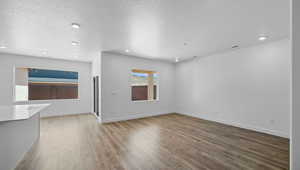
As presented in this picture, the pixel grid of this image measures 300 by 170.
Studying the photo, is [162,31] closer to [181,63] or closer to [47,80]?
[181,63]

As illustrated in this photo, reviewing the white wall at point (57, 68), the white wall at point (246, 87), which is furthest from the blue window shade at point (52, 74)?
the white wall at point (246, 87)

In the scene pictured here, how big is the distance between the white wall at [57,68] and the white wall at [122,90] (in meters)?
2.32

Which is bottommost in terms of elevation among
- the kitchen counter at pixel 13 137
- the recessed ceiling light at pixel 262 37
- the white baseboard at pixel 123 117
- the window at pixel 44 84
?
the white baseboard at pixel 123 117

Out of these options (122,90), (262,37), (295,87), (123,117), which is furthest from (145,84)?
(295,87)

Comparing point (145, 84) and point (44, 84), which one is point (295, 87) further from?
point (44, 84)

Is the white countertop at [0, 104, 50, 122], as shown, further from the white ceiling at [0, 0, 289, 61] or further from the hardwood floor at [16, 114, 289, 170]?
the white ceiling at [0, 0, 289, 61]

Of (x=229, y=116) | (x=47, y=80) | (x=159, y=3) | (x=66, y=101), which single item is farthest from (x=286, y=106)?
(x=47, y=80)

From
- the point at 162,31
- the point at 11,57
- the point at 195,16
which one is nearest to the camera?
the point at 195,16

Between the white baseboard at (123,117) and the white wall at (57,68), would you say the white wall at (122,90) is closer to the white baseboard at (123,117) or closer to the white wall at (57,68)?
the white baseboard at (123,117)

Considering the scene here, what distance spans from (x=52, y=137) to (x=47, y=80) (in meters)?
3.94

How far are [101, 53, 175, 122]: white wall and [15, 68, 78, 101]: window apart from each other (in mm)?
2681

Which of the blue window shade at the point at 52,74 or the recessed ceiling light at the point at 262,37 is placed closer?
the recessed ceiling light at the point at 262,37

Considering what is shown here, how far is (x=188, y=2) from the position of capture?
Answer: 1.91 meters

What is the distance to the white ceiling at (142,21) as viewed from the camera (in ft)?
6.47
